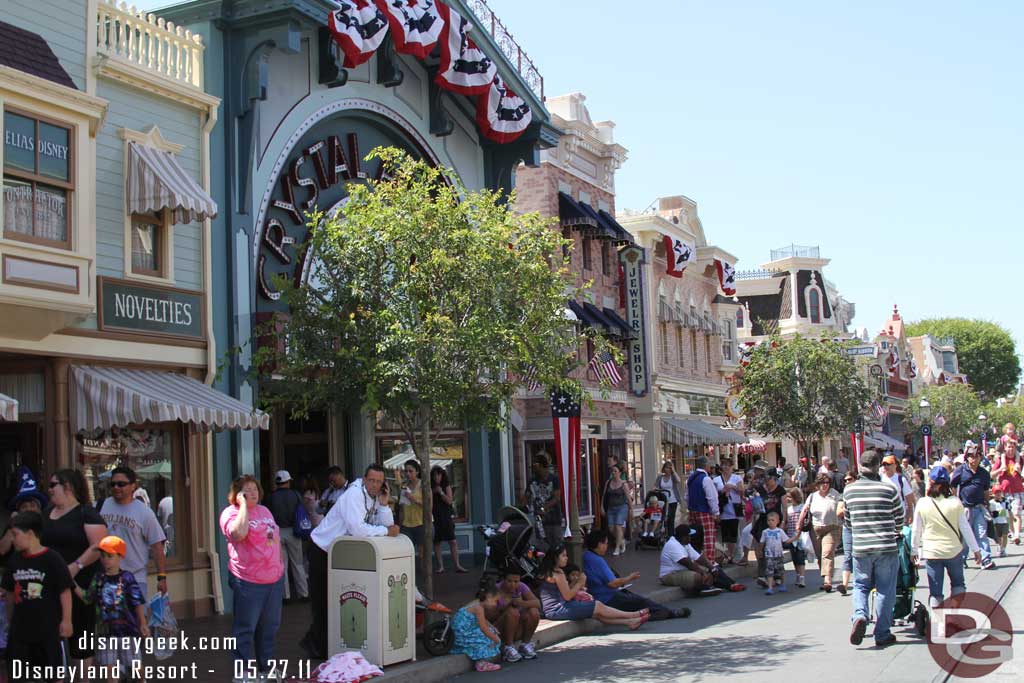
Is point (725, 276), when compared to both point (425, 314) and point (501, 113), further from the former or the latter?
point (425, 314)

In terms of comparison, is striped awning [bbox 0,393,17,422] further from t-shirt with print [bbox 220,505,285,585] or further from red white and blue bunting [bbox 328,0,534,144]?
red white and blue bunting [bbox 328,0,534,144]

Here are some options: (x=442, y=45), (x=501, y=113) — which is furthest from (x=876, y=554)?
(x=501, y=113)

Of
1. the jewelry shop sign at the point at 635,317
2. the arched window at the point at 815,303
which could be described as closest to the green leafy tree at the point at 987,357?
the arched window at the point at 815,303

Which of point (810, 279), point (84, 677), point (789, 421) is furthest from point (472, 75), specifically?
point (810, 279)

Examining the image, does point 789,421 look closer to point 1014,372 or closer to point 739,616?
point 739,616

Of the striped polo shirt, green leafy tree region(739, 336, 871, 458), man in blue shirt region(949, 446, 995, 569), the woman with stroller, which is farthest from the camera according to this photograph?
green leafy tree region(739, 336, 871, 458)

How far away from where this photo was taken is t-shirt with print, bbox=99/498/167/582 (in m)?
9.67

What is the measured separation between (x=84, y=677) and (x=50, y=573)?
4.50 ft

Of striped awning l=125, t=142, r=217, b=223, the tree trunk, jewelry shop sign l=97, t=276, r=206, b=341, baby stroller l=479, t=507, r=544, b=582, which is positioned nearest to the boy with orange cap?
the tree trunk

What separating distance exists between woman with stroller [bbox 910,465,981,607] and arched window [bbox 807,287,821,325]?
47.3 metres

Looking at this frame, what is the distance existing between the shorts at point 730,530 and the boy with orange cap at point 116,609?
14.8 meters

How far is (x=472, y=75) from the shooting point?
2097cm

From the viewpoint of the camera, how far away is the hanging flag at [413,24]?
18.9m

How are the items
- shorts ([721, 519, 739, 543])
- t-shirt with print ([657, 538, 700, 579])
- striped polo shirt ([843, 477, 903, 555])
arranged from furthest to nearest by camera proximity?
shorts ([721, 519, 739, 543]) < t-shirt with print ([657, 538, 700, 579]) < striped polo shirt ([843, 477, 903, 555])
